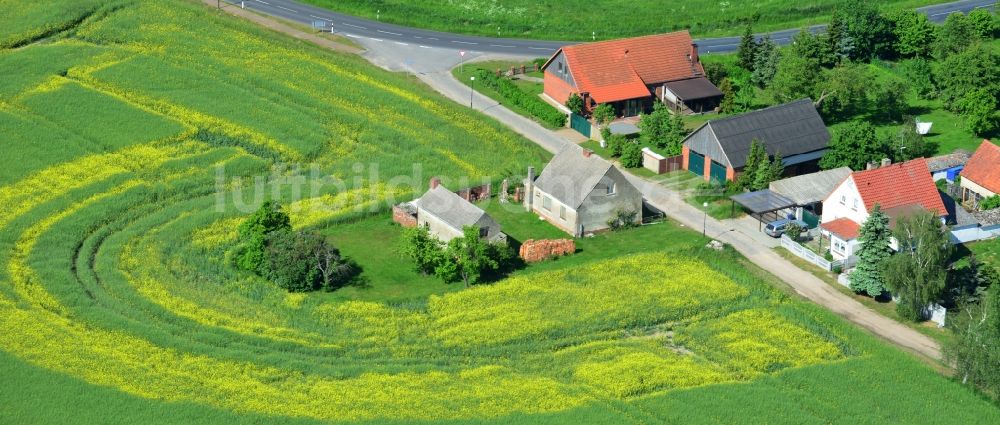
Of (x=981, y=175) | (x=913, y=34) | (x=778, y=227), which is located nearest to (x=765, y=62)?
(x=913, y=34)

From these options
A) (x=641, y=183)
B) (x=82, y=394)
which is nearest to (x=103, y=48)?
(x=641, y=183)

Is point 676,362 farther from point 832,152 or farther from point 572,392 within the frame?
point 832,152

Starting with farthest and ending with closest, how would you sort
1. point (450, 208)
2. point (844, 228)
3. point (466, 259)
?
point (844, 228)
point (450, 208)
point (466, 259)

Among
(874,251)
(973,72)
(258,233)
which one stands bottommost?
(258,233)

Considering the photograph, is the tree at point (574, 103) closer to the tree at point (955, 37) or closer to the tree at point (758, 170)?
the tree at point (758, 170)

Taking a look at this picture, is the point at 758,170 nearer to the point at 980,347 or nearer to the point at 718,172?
the point at 718,172

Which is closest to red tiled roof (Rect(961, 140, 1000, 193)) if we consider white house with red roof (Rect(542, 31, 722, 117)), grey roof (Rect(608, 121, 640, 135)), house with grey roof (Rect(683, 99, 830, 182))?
house with grey roof (Rect(683, 99, 830, 182))
